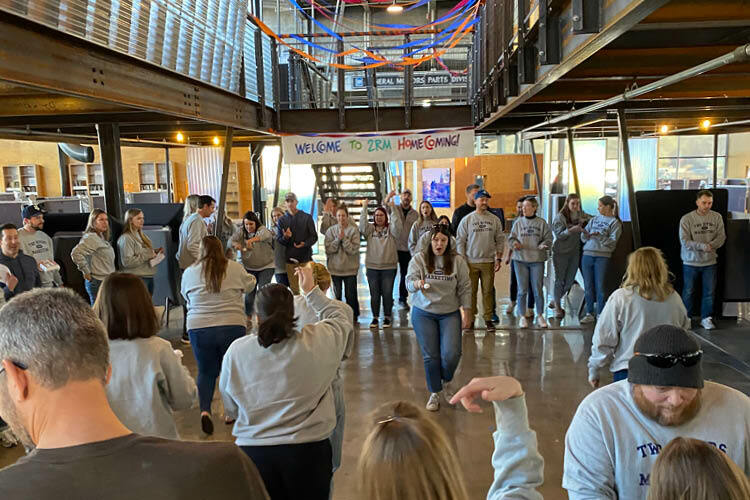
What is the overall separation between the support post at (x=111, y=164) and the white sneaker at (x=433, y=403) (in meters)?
4.87

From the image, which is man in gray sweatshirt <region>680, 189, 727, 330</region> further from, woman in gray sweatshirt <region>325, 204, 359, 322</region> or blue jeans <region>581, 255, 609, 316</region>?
woman in gray sweatshirt <region>325, 204, 359, 322</region>

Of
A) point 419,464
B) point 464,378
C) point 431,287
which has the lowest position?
point 464,378

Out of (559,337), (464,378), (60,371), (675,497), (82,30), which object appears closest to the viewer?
(60,371)

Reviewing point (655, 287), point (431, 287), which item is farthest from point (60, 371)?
point (431, 287)

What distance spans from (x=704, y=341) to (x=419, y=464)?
6723 millimetres

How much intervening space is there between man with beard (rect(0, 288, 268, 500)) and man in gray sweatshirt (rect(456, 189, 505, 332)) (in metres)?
5.98

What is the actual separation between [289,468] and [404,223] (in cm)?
586

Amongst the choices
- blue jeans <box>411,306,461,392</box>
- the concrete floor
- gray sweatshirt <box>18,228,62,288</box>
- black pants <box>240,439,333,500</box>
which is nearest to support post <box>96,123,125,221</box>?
gray sweatshirt <box>18,228,62,288</box>

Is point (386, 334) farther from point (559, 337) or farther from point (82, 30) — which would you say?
point (82, 30)

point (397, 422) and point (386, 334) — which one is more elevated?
point (397, 422)

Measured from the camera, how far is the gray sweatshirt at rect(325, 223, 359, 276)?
7.46 metres

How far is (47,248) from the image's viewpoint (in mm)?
6418

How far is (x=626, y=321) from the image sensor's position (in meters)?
3.38

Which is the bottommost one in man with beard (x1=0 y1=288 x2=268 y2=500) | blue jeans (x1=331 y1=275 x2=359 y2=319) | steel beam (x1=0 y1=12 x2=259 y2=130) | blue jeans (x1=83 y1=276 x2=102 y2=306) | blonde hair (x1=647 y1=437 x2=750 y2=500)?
blue jeans (x1=331 y1=275 x2=359 y2=319)
